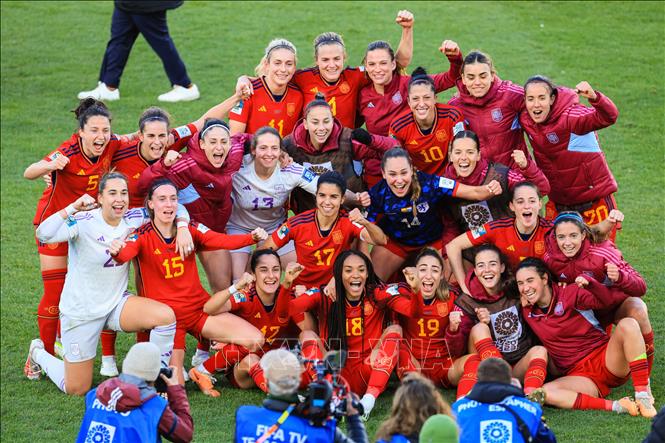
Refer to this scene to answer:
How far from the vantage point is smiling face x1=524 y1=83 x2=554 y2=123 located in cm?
744

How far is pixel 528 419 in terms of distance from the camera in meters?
4.97

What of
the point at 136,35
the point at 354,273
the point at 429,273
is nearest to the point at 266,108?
the point at 354,273

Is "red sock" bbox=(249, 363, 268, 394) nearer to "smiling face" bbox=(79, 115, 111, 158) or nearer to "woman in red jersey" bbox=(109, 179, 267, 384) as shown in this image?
"woman in red jersey" bbox=(109, 179, 267, 384)

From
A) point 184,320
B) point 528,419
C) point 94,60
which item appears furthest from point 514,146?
point 94,60

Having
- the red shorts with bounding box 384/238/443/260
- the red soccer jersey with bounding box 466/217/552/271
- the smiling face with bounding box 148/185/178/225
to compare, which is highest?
the smiling face with bounding box 148/185/178/225

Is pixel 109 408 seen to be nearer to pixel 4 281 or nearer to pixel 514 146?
pixel 514 146

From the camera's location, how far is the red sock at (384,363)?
6941mm

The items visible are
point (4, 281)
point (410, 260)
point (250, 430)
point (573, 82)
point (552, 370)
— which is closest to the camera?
point (250, 430)

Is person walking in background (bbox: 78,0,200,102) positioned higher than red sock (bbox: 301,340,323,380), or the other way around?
person walking in background (bbox: 78,0,200,102)

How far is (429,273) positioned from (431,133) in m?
1.11

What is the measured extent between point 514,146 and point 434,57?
19.1 feet

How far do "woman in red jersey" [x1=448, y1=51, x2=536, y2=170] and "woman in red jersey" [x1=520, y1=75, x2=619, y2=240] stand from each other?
0.11 m

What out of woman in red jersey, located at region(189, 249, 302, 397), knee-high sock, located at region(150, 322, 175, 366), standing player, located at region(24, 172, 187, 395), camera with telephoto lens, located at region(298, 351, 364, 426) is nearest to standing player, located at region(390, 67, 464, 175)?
woman in red jersey, located at region(189, 249, 302, 397)

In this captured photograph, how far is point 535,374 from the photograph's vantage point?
6863mm
